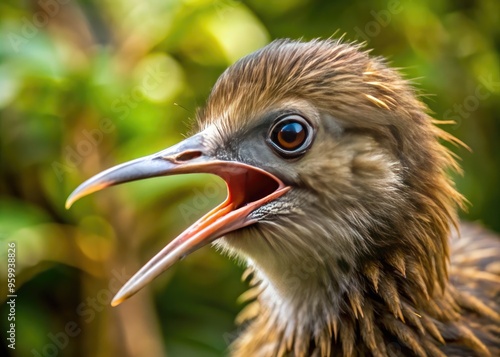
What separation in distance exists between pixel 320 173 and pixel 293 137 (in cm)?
10

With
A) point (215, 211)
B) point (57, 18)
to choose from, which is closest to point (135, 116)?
point (57, 18)

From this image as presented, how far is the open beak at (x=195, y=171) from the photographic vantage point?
159cm

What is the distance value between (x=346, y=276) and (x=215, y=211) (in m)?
0.34

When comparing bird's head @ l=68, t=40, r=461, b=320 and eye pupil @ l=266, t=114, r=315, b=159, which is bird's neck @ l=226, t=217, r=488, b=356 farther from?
eye pupil @ l=266, t=114, r=315, b=159

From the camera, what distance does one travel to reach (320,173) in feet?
5.59

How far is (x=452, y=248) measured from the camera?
2.35 metres

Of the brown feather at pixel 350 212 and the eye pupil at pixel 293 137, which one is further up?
the eye pupil at pixel 293 137

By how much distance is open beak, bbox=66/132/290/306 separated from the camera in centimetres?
159

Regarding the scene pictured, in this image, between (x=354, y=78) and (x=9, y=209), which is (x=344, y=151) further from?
(x=9, y=209)
